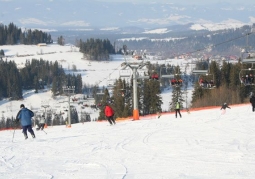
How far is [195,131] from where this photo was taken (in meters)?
16.3

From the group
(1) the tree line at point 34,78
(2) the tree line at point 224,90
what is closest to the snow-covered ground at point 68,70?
(1) the tree line at point 34,78

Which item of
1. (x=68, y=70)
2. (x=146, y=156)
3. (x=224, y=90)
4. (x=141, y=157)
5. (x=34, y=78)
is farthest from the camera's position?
(x=68, y=70)

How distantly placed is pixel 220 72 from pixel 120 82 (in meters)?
13.8

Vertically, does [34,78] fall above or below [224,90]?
below

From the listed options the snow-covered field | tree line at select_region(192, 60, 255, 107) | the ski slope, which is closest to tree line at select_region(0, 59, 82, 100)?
tree line at select_region(192, 60, 255, 107)

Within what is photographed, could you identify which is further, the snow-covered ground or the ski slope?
the snow-covered ground

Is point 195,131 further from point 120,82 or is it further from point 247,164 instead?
point 120,82

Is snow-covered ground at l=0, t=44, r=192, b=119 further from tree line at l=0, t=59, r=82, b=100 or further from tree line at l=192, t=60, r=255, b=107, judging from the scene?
tree line at l=192, t=60, r=255, b=107

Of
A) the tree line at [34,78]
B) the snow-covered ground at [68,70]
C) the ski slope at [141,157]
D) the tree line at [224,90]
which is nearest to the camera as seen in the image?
the ski slope at [141,157]

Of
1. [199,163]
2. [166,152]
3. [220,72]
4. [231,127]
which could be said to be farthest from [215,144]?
[220,72]

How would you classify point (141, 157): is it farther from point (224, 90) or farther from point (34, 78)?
point (34, 78)

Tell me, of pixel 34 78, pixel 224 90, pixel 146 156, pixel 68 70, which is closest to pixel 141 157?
pixel 146 156

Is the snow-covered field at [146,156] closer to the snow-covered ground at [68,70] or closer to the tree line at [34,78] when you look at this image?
the snow-covered ground at [68,70]

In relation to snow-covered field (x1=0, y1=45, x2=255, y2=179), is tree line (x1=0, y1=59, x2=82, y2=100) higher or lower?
lower
